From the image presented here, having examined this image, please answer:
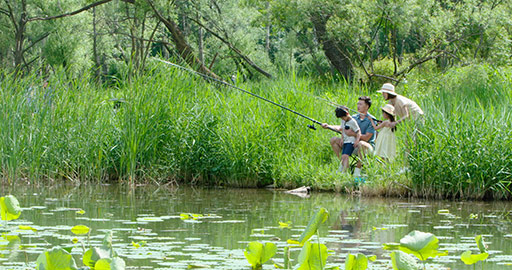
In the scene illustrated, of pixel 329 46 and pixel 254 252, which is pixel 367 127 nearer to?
pixel 254 252

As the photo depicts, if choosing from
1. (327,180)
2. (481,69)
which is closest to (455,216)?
(327,180)

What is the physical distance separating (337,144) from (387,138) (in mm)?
864

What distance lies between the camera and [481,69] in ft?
42.4

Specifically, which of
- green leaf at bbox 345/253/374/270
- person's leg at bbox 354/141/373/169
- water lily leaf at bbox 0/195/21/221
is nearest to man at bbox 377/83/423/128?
person's leg at bbox 354/141/373/169

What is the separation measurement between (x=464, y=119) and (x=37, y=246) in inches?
226

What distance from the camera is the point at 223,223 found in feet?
22.6

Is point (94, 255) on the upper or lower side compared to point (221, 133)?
lower

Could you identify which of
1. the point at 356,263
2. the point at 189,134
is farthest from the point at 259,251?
the point at 189,134

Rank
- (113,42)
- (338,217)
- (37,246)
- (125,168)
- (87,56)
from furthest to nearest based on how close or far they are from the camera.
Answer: (113,42), (87,56), (125,168), (338,217), (37,246)

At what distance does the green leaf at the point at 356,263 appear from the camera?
3437mm

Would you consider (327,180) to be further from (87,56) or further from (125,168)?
(87,56)

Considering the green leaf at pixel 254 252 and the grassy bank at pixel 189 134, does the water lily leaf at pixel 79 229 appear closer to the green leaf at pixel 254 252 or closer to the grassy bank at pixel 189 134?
the green leaf at pixel 254 252

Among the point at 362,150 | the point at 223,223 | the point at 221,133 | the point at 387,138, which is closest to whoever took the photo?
the point at 223,223

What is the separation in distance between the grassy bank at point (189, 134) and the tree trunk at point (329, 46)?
5830 millimetres
